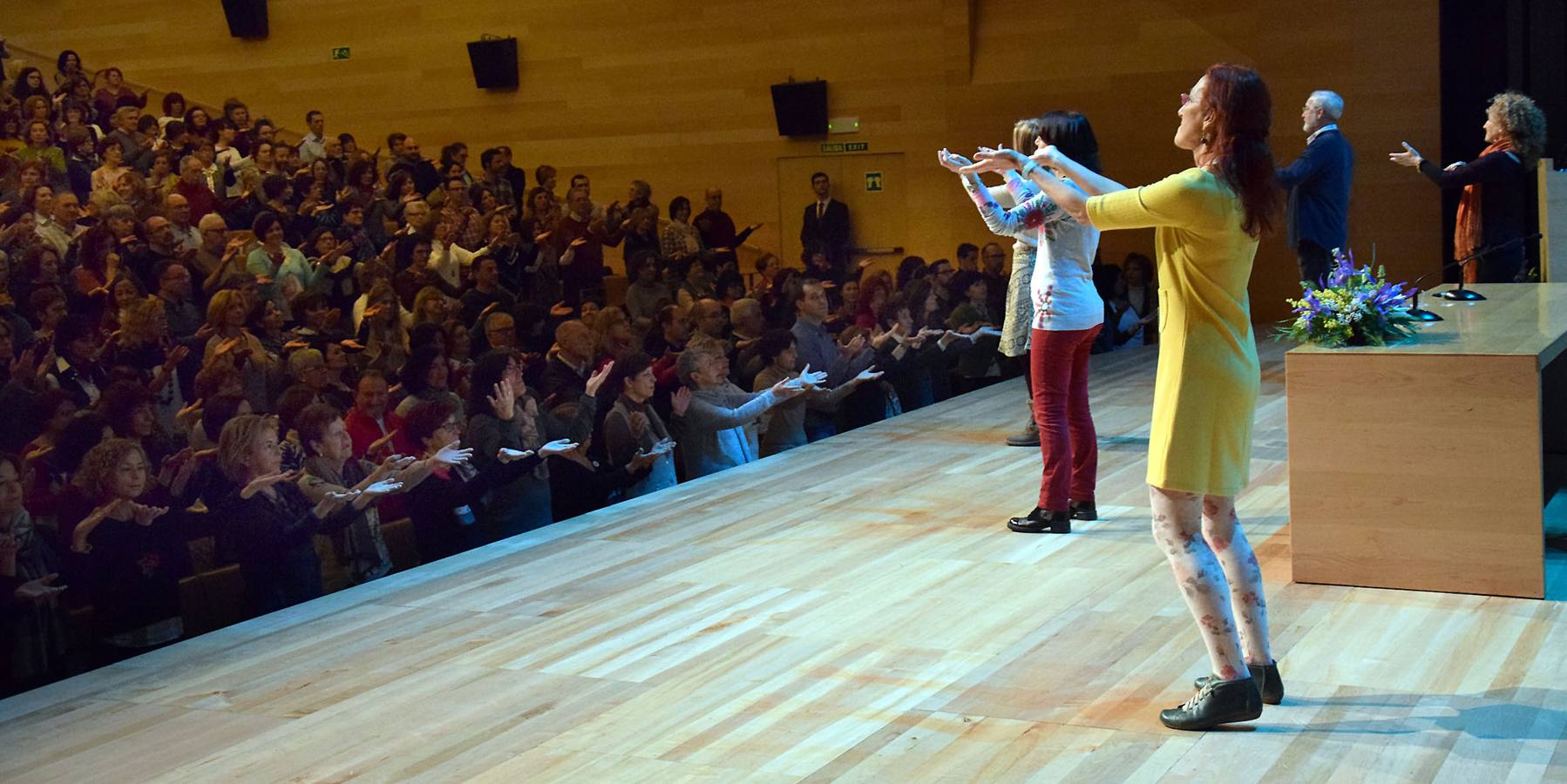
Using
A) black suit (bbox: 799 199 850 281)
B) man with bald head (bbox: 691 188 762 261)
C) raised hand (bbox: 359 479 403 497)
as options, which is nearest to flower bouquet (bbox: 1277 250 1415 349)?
raised hand (bbox: 359 479 403 497)

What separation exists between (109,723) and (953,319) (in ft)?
18.7

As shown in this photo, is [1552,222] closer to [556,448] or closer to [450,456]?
[556,448]

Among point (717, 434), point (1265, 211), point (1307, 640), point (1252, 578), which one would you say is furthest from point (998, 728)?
point (717, 434)

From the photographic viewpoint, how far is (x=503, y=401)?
4887 millimetres

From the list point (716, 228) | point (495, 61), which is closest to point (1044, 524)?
point (716, 228)

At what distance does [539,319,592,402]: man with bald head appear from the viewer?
545cm

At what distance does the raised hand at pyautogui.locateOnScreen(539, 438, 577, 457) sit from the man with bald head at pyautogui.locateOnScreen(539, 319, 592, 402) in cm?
34

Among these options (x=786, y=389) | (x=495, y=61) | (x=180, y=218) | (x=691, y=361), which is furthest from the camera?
(x=495, y=61)

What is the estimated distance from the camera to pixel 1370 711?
2.86 metres

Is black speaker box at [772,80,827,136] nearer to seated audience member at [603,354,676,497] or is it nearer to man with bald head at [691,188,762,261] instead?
man with bald head at [691,188,762,261]

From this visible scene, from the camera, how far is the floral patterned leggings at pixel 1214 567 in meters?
2.70

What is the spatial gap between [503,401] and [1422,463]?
2782 millimetres

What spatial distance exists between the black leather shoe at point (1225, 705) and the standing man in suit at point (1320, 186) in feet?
11.1

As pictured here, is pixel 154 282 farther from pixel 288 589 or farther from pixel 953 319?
pixel 953 319
